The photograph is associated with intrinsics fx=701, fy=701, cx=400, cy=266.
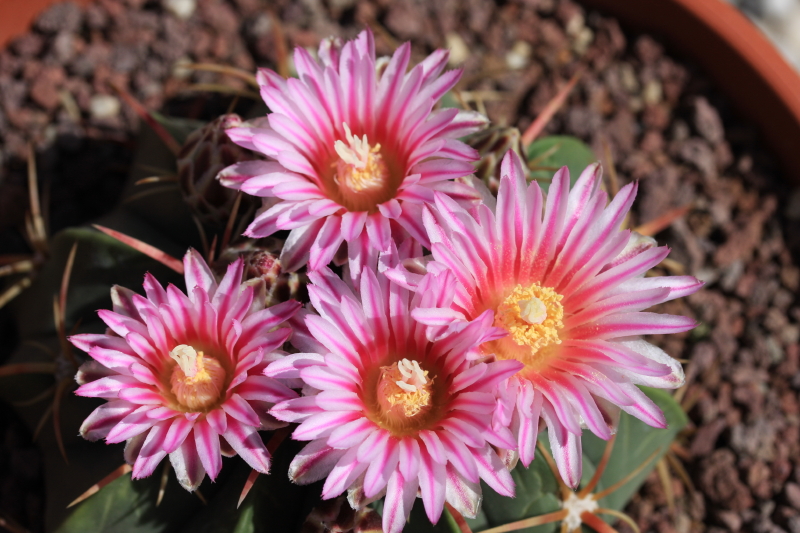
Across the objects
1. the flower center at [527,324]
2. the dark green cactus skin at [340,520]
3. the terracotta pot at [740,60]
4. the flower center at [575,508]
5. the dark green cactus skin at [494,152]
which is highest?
the terracotta pot at [740,60]

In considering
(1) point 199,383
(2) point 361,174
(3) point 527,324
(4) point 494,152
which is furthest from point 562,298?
(1) point 199,383

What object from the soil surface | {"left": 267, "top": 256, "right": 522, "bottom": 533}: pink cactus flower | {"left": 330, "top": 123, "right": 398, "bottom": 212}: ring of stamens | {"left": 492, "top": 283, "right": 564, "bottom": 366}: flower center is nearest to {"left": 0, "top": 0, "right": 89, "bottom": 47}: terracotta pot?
the soil surface

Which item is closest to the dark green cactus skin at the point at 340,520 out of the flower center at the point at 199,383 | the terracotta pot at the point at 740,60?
the flower center at the point at 199,383

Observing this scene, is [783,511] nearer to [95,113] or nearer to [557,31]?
[557,31]

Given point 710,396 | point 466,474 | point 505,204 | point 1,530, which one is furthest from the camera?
point 710,396

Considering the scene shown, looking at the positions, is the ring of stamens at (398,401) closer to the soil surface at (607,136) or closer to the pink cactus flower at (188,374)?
the pink cactus flower at (188,374)

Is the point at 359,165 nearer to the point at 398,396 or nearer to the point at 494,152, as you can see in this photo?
the point at 494,152

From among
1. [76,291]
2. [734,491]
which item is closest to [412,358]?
[76,291]
